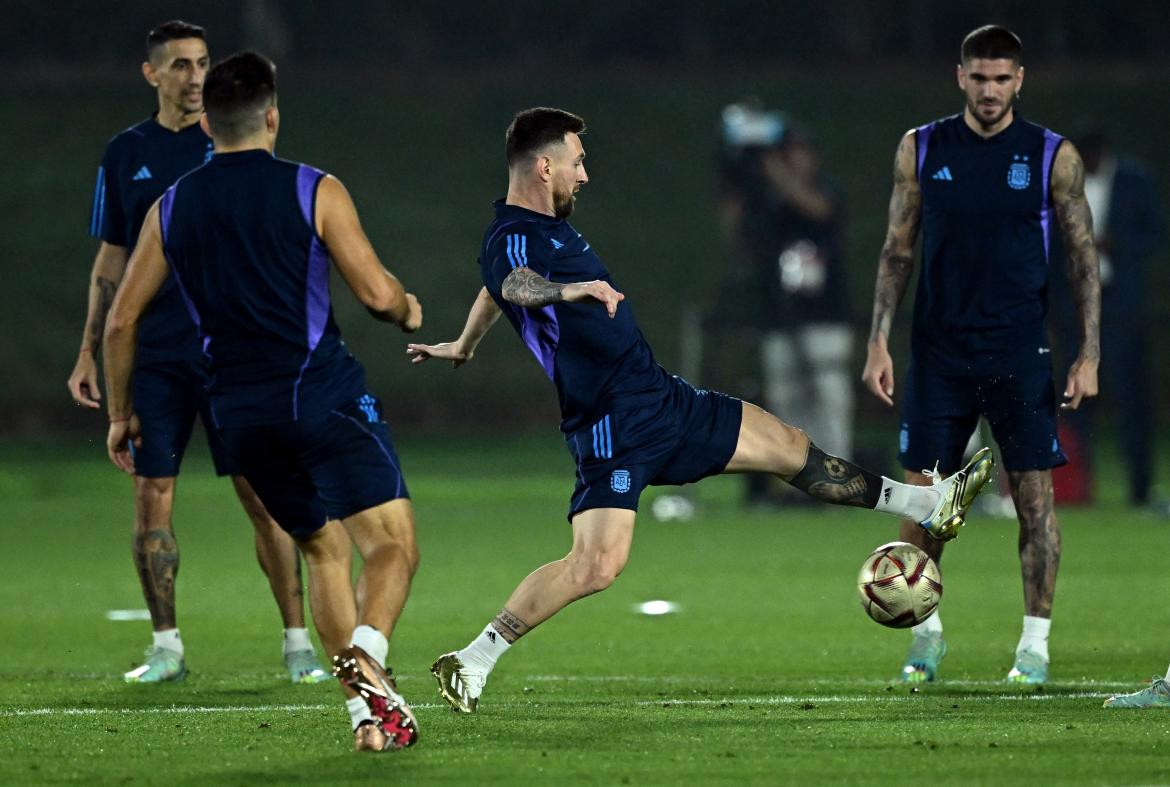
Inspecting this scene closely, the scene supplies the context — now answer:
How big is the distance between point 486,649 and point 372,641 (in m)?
1.01

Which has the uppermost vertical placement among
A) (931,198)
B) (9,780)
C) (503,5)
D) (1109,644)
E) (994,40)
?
(503,5)

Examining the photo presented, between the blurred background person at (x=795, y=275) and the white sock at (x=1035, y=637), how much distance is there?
9849 mm

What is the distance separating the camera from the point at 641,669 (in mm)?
8984

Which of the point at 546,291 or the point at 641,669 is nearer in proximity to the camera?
the point at 546,291

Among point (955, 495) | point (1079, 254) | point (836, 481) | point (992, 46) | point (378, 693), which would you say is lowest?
point (378, 693)

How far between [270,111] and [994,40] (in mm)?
3178

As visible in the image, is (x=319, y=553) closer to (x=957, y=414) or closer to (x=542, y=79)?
(x=957, y=414)

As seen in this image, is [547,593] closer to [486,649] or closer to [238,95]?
[486,649]

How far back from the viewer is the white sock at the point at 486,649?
7461 millimetres

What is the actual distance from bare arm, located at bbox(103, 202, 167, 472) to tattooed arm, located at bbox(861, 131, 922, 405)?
3.15m

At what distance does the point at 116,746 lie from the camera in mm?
6773

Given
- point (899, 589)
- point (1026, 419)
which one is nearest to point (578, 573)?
point (899, 589)

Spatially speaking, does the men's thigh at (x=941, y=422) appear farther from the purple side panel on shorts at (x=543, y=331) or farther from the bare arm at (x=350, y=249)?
the bare arm at (x=350, y=249)

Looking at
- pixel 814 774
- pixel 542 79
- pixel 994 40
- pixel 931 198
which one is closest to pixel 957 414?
pixel 931 198
